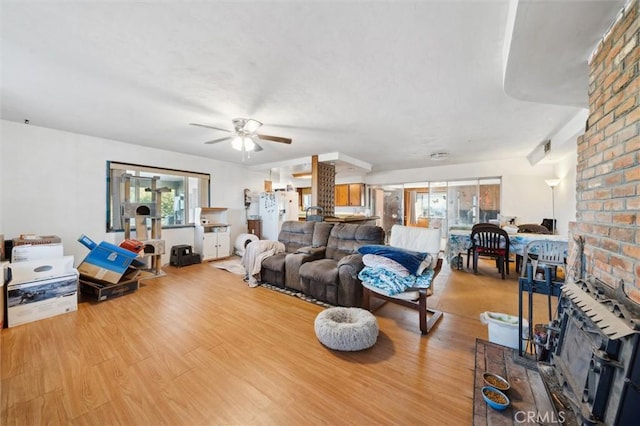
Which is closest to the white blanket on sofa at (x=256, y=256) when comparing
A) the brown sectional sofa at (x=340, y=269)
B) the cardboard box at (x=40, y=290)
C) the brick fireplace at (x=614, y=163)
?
the brown sectional sofa at (x=340, y=269)

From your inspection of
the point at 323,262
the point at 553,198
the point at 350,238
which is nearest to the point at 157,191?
the point at 323,262

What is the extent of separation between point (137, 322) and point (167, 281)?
1521 millimetres

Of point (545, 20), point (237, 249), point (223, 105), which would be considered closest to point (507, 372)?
point (545, 20)

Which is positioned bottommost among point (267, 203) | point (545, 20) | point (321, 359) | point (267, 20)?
point (321, 359)

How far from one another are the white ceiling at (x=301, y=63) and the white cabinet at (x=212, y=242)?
2583mm

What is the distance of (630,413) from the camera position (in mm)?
926

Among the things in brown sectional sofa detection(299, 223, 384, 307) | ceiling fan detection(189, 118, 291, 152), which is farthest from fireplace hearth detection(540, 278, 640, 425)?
ceiling fan detection(189, 118, 291, 152)

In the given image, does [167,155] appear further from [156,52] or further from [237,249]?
[156,52]

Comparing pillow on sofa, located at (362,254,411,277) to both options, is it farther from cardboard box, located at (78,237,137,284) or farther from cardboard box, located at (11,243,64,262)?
cardboard box, located at (11,243,64,262)

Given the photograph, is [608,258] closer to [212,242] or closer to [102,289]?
[102,289]

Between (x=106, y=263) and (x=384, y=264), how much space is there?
375 centimetres

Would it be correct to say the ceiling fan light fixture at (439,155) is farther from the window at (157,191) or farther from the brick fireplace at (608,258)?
the window at (157,191)

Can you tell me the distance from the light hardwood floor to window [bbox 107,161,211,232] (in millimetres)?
2094

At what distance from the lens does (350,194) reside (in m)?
7.93
